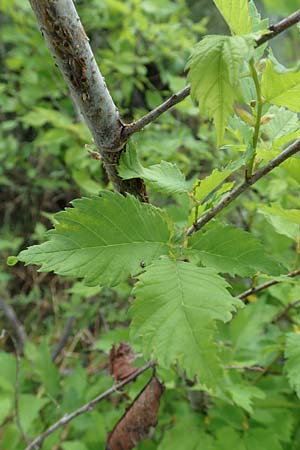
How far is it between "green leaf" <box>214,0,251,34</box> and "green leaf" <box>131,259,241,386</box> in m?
0.24

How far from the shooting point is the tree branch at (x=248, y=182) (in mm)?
514

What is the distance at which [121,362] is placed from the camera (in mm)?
833

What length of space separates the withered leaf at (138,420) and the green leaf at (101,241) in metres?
0.32

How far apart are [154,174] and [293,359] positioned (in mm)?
326

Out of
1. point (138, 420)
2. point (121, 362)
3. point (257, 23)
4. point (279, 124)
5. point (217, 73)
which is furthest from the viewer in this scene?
point (121, 362)

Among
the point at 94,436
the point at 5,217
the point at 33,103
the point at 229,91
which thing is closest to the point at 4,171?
the point at 5,217

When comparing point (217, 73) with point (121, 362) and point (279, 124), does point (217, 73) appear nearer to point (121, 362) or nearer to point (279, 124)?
point (279, 124)

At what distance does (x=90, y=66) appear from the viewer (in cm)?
51

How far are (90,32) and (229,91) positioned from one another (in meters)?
2.02

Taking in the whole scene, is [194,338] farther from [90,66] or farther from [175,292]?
[90,66]

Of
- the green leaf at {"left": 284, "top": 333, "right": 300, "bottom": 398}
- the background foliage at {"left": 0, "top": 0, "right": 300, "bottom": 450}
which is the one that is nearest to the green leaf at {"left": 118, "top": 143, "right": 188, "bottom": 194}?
the background foliage at {"left": 0, "top": 0, "right": 300, "bottom": 450}

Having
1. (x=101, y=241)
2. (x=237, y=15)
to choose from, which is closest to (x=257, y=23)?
(x=237, y=15)

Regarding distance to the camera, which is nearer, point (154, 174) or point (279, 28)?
point (279, 28)

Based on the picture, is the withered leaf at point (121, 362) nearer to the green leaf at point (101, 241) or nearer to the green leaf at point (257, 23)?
the green leaf at point (101, 241)
